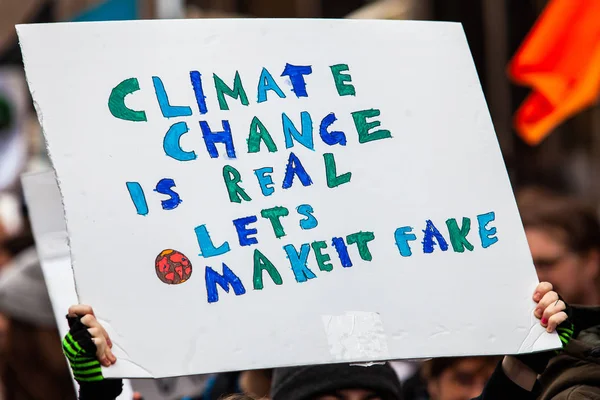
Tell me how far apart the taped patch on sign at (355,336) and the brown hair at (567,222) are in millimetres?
2044

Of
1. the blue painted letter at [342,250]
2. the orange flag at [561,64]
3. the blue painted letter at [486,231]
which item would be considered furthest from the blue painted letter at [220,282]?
the orange flag at [561,64]

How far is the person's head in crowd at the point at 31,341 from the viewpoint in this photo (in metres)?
4.59

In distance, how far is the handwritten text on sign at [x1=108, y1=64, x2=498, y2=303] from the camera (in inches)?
91.7

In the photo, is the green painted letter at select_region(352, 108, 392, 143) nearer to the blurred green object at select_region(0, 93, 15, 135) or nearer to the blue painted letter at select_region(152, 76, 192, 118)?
the blue painted letter at select_region(152, 76, 192, 118)

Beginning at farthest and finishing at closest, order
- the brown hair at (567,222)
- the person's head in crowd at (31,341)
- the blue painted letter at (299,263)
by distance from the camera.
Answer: the person's head in crowd at (31,341) < the brown hair at (567,222) < the blue painted letter at (299,263)

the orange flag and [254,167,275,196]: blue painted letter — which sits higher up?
the orange flag

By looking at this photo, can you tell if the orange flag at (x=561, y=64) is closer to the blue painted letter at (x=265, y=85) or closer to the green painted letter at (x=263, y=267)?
the blue painted letter at (x=265, y=85)

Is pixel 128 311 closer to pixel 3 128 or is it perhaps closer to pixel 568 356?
pixel 568 356

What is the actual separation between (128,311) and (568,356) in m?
1.05

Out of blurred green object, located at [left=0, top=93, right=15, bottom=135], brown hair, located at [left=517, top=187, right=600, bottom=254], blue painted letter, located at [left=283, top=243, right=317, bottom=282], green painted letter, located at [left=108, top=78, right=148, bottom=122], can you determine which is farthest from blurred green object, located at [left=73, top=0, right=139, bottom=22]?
blue painted letter, located at [left=283, top=243, right=317, bottom=282]

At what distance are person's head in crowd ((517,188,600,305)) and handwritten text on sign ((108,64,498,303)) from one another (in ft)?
5.64

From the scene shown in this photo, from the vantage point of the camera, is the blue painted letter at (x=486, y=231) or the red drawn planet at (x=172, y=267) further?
the blue painted letter at (x=486, y=231)

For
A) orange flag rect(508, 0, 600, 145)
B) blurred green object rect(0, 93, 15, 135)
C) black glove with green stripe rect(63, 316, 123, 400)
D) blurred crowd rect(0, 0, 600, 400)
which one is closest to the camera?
black glove with green stripe rect(63, 316, 123, 400)

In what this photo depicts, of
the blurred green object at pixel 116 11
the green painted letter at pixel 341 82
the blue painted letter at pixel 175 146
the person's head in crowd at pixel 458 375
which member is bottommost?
the person's head in crowd at pixel 458 375
